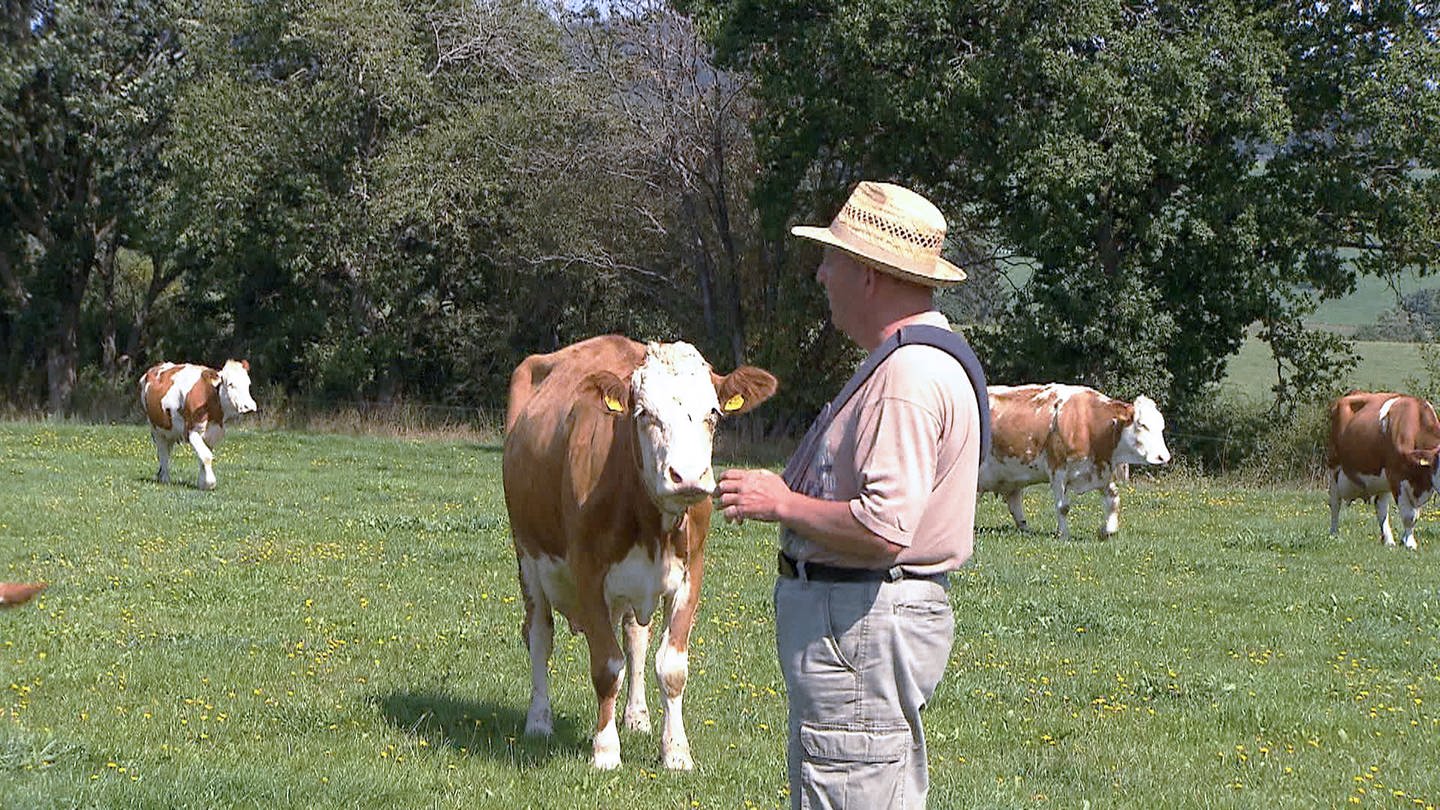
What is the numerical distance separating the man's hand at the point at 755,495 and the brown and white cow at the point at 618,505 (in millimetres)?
1700

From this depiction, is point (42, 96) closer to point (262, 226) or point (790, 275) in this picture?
point (262, 226)

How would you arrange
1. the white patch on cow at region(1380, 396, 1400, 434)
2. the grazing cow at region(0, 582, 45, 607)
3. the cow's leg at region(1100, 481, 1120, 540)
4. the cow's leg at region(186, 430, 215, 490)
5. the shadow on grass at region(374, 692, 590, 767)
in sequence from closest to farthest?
1. the grazing cow at region(0, 582, 45, 607)
2. the shadow on grass at region(374, 692, 590, 767)
3. the white patch on cow at region(1380, 396, 1400, 434)
4. the cow's leg at region(1100, 481, 1120, 540)
5. the cow's leg at region(186, 430, 215, 490)

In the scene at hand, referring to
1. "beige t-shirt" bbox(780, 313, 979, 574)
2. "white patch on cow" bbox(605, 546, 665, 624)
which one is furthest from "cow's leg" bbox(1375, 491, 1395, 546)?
"beige t-shirt" bbox(780, 313, 979, 574)

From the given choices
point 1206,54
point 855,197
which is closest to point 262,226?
point 1206,54

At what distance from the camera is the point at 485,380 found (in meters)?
41.3

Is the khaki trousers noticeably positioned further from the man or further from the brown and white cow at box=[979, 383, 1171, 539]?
the brown and white cow at box=[979, 383, 1171, 539]

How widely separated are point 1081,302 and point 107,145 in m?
25.2

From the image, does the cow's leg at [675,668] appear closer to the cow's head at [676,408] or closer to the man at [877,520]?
the cow's head at [676,408]

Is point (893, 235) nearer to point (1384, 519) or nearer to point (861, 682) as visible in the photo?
point (861, 682)

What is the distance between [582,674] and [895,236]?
598 centimetres

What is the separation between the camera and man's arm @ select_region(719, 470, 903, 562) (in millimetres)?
4289

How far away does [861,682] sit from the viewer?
4469 mm

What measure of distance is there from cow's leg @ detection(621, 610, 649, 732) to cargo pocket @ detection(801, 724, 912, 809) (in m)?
3.73

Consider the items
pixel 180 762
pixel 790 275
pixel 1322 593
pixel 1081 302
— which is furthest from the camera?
pixel 790 275
